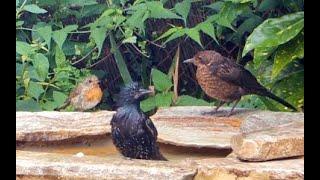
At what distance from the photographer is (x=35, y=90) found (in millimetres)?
3586

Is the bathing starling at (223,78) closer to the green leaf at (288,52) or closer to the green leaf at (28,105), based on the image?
the green leaf at (288,52)

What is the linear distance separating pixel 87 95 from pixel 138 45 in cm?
35

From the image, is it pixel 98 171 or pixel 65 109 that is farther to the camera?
pixel 65 109

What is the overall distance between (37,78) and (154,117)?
27.1 inches

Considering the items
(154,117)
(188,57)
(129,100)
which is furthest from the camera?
(188,57)

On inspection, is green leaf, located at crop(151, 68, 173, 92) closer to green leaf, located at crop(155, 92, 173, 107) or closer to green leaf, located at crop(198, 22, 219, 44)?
green leaf, located at crop(155, 92, 173, 107)

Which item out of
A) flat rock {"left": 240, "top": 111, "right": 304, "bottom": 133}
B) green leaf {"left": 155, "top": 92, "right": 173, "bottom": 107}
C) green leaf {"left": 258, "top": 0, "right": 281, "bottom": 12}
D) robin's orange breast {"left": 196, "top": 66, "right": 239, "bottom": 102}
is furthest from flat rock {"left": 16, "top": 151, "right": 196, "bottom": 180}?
green leaf {"left": 258, "top": 0, "right": 281, "bottom": 12}

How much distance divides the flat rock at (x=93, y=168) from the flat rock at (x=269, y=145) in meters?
0.16

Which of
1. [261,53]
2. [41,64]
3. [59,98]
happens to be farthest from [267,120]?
[41,64]

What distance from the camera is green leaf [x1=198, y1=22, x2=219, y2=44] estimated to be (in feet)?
11.1

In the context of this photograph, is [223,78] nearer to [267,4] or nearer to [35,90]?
[267,4]
